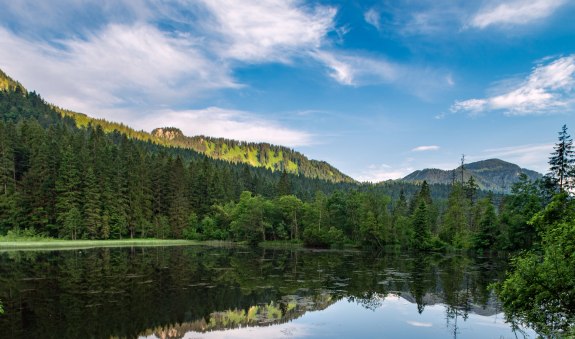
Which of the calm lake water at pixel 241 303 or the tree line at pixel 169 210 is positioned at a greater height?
the tree line at pixel 169 210

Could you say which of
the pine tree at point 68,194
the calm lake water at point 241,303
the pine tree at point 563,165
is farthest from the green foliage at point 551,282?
the pine tree at point 68,194

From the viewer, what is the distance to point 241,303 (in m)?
24.9

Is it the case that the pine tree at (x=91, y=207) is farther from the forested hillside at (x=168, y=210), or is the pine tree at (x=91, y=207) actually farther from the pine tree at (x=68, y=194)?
the pine tree at (x=68, y=194)

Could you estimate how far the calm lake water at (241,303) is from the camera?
18.9 m

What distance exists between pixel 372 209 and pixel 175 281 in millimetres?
55868

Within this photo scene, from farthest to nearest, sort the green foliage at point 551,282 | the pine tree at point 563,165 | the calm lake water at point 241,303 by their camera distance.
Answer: the pine tree at point 563,165 < the calm lake water at point 241,303 < the green foliage at point 551,282

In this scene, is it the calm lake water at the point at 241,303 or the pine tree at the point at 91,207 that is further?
the pine tree at the point at 91,207

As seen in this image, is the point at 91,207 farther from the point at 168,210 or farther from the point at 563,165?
the point at 563,165

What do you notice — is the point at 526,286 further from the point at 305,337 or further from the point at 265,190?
the point at 265,190

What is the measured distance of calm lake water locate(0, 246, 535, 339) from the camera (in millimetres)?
18938

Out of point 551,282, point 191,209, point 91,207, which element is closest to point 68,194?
point 91,207

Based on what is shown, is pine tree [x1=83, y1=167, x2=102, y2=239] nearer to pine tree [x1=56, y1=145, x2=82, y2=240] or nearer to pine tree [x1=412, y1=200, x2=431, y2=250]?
pine tree [x1=56, y1=145, x2=82, y2=240]

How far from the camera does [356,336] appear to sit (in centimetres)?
1858

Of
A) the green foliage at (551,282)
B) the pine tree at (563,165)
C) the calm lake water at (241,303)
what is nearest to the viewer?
the green foliage at (551,282)
